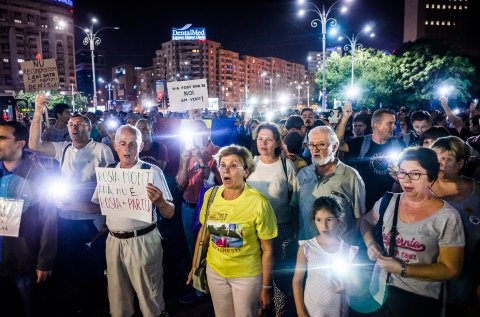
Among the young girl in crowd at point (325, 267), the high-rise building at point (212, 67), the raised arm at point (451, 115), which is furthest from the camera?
the high-rise building at point (212, 67)

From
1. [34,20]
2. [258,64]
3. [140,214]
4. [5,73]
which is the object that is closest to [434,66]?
[140,214]

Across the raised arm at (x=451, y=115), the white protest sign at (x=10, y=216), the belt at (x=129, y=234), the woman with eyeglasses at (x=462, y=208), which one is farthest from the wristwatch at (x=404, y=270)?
the raised arm at (x=451, y=115)

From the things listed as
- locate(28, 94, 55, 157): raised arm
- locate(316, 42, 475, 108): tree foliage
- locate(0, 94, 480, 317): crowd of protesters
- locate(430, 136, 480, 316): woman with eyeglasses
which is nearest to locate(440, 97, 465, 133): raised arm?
locate(0, 94, 480, 317): crowd of protesters

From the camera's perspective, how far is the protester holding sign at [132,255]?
3.96 meters

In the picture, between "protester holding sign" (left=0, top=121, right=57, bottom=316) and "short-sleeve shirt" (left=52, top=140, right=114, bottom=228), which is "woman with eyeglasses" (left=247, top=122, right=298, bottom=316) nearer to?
"short-sleeve shirt" (left=52, top=140, right=114, bottom=228)

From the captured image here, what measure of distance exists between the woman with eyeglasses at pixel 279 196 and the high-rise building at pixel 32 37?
11270 cm

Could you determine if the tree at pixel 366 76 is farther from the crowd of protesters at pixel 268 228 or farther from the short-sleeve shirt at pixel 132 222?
the short-sleeve shirt at pixel 132 222

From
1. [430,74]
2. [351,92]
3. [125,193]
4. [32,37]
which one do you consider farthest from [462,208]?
[32,37]

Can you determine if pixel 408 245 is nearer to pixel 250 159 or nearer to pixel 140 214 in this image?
pixel 250 159

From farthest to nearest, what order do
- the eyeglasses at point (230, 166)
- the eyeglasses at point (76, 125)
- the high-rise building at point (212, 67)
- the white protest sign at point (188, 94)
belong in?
1. the high-rise building at point (212, 67)
2. the white protest sign at point (188, 94)
3. the eyeglasses at point (76, 125)
4. the eyeglasses at point (230, 166)

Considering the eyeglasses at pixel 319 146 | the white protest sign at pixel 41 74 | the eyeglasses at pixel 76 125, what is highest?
the white protest sign at pixel 41 74

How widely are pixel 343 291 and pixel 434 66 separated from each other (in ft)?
149

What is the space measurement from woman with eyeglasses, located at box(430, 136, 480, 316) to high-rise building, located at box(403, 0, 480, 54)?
326 ft

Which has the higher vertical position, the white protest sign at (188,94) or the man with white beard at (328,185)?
the white protest sign at (188,94)
